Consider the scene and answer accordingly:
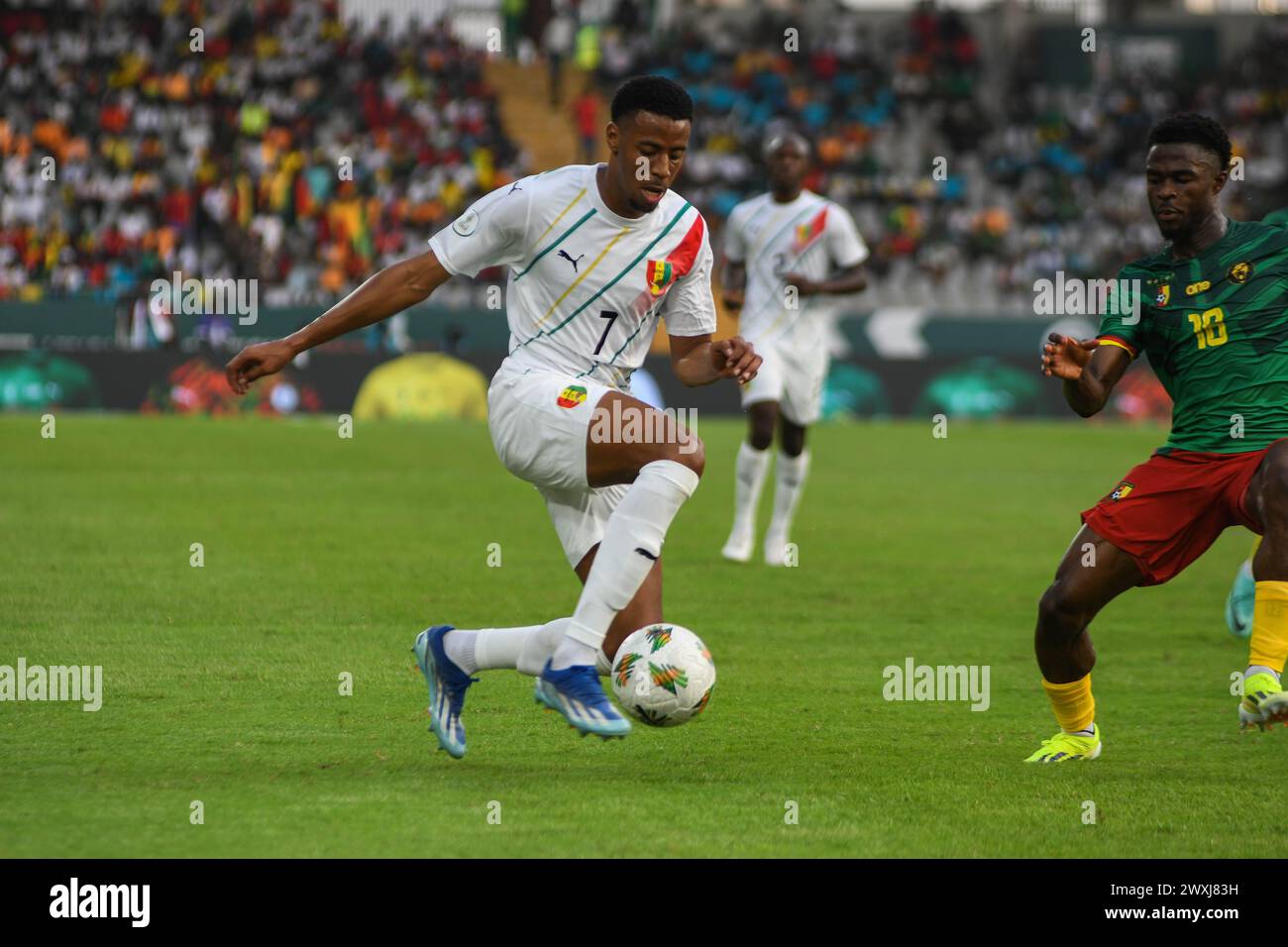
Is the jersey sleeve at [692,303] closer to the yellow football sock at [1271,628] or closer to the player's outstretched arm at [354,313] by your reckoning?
the player's outstretched arm at [354,313]

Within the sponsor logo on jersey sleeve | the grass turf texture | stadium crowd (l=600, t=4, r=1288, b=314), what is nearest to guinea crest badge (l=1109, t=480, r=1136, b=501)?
the grass turf texture

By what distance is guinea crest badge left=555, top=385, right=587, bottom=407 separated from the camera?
576cm

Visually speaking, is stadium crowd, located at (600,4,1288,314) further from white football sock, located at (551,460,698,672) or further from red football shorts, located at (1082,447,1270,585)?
white football sock, located at (551,460,698,672)

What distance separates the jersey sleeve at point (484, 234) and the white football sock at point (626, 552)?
3.09 feet

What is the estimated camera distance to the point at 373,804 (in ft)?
17.2

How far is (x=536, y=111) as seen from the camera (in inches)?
1407

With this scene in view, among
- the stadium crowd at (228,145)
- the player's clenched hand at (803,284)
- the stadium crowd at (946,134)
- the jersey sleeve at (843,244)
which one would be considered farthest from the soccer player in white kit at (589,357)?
the stadium crowd at (946,134)

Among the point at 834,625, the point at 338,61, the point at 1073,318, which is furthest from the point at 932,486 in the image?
the point at 338,61

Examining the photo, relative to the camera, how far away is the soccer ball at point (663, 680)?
5.54 meters

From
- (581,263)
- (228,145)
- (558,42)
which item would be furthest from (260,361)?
(558,42)

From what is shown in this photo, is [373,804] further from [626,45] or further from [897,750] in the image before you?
[626,45]
